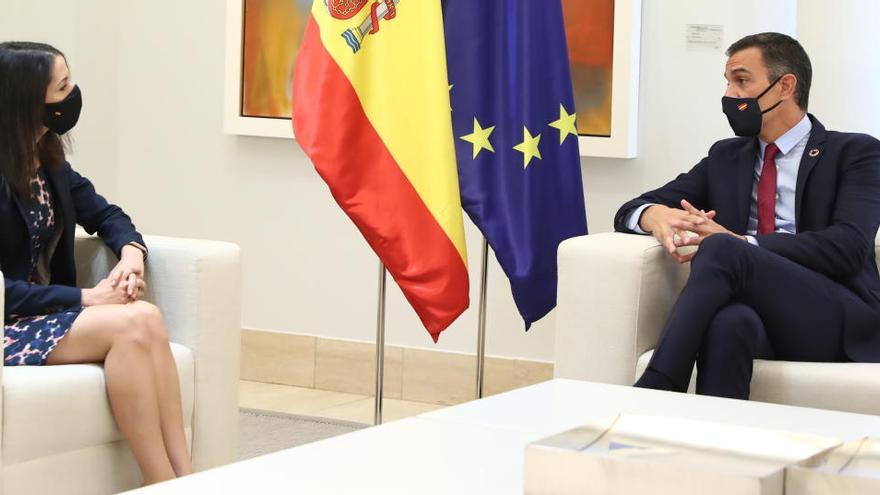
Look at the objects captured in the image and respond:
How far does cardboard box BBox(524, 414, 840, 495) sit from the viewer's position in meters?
1.37

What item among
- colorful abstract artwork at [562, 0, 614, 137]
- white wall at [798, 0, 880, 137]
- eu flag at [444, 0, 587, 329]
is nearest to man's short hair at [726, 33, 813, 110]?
white wall at [798, 0, 880, 137]

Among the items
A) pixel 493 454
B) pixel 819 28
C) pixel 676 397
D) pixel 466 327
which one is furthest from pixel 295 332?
pixel 493 454

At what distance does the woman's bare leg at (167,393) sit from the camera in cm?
305

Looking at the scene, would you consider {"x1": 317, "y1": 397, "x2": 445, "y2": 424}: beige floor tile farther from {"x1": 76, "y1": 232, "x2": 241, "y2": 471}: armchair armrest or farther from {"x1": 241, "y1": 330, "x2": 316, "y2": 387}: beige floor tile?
{"x1": 76, "y1": 232, "x2": 241, "y2": 471}: armchair armrest

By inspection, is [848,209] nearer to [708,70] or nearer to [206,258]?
[708,70]

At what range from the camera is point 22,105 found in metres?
3.33

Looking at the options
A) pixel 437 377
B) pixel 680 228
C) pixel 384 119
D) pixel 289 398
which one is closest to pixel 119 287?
pixel 384 119

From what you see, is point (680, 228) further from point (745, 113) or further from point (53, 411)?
point (53, 411)

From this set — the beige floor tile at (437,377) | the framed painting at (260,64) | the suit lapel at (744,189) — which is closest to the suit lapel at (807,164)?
the suit lapel at (744,189)

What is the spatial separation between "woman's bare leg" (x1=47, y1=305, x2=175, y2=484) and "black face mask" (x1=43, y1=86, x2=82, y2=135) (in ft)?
1.99

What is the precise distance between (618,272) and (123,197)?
2.89 m

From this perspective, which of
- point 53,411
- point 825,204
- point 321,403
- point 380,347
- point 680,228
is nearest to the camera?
point 53,411

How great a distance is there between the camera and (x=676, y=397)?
2.40 meters

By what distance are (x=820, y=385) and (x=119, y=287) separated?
1.73 m
